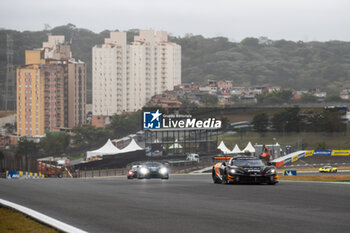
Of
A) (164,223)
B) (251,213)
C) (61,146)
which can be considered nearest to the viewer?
(164,223)

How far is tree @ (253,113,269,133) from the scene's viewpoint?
3819 inches

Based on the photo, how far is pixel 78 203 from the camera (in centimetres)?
1397

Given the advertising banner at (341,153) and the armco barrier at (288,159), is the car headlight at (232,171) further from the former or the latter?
the advertising banner at (341,153)

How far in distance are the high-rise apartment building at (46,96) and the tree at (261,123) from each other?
3919 inches

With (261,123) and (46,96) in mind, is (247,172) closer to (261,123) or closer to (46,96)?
(261,123)

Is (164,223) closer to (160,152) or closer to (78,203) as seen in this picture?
(78,203)

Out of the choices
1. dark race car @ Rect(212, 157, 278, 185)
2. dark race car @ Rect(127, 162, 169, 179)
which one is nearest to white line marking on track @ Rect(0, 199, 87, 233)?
dark race car @ Rect(212, 157, 278, 185)

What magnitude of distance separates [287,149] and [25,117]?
381 ft

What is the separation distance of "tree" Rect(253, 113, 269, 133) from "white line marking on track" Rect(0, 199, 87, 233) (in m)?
84.6

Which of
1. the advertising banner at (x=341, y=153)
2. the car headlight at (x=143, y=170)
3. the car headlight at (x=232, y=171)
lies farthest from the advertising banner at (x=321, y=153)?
the car headlight at (x=232, y=171)

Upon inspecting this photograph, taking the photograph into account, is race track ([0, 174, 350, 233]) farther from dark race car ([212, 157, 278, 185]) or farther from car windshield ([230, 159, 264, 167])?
car windshield ([230, 159, 264, 167])

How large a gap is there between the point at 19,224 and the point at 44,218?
460 millimetres

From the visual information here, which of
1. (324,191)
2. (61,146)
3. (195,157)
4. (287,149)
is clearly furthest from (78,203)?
(61,146)

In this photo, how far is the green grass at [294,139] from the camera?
94.1 metres
